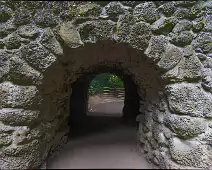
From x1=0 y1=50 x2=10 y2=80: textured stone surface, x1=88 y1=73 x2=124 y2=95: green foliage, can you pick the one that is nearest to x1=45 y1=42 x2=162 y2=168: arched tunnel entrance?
x1=0 y1=50 x2=10 y2=80: textured stone surface

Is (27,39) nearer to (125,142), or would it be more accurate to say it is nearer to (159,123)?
(159,123)

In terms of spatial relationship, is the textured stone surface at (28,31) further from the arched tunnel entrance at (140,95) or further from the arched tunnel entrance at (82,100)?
the arched tunnel entrance at (82,100)

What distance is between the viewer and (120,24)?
1.67 m

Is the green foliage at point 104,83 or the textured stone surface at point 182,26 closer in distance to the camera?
the textured stone surface at point 182,26

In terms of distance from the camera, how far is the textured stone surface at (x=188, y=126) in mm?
1639

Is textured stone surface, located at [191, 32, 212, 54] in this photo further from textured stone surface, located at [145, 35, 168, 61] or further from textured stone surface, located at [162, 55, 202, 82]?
textured stone surface, located at [145, 35, 168, 61]

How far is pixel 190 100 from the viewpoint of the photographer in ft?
5.48

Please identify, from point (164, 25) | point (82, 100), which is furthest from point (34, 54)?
point (82, 100)

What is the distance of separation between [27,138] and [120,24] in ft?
4.49

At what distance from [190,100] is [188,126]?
0.79ft

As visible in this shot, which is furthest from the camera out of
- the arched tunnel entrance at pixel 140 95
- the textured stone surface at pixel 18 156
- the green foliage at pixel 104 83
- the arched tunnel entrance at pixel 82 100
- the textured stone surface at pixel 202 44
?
the green foliage at pixel 104 83

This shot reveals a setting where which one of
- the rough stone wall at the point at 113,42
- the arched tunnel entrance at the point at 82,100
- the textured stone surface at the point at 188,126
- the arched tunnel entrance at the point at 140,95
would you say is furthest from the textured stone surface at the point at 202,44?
the arched tunnel entrance at the point at 82,100

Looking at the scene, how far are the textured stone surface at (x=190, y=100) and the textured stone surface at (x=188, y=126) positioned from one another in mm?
55

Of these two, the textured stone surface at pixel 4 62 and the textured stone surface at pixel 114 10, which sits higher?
the textured stone surface at pixel 114 10
